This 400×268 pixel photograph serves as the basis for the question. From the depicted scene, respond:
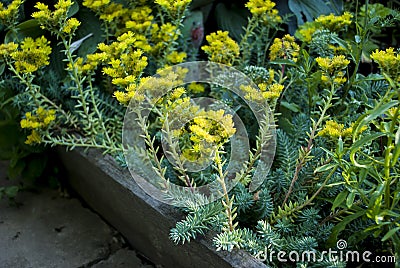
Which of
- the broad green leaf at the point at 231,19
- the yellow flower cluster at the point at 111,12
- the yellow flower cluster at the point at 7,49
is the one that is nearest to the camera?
the yellow flower cluster at the point at 7,49

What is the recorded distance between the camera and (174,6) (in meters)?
1.39

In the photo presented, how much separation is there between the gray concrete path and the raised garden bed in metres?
0.04

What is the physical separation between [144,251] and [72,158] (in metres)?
0.38

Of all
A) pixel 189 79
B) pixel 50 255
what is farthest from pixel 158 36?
pixel 50 255

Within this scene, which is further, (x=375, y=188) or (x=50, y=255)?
(x=50, y=255)

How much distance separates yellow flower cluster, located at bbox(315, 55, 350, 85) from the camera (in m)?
1.21

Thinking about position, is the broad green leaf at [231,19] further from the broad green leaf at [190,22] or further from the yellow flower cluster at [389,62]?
the yellow flower cluster at [389,62]

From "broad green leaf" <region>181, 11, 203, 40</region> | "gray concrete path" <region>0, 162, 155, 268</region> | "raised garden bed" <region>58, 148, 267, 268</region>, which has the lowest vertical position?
"gray concrete path" <region>0, 162, 155, 268</region>

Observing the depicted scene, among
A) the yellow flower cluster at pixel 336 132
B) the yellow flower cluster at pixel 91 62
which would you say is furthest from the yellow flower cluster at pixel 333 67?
the yellow flower cluster at pixel 91 62

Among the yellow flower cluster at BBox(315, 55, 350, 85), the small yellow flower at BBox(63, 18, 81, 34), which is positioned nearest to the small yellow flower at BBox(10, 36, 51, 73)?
the small yellow flower at BBox(63, 18, 81, 34)

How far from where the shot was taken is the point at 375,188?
3.67 feet

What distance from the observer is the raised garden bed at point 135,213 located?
1220 millimetres

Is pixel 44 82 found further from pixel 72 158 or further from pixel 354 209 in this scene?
pixel 354 209

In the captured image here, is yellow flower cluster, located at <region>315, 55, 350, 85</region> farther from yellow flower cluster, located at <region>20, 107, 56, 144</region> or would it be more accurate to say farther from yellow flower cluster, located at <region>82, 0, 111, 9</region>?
yellow flower cluster, located at <region>20, 107, 56, 144</region>
